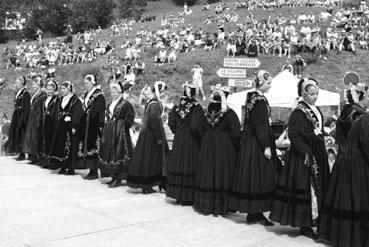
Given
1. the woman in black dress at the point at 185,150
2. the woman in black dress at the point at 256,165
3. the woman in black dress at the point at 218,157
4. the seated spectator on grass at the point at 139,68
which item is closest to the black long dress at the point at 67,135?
the woman in black dress at the point at 185,150

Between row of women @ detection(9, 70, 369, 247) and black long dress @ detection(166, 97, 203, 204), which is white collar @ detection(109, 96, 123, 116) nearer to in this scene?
row of women @ detection(9, 70, 369, 247)

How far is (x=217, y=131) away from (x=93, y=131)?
10.5 feet

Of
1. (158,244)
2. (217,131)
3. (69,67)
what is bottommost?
(158,244)

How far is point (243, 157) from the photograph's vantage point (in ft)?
21.6

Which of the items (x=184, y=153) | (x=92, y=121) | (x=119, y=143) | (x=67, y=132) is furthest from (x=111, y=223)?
(x=67, y=132)

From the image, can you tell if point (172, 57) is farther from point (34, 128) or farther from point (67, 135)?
point (67, 135)

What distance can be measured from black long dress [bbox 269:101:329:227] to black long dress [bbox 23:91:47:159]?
6270mm

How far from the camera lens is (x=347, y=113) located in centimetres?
581

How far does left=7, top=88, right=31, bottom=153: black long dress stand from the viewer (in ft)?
37.7

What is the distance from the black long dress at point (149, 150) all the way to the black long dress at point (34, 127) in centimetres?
342

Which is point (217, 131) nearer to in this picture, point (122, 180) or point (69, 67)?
point (122, 180)

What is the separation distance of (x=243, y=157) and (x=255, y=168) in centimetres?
22

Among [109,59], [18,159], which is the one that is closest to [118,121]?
[18,159]

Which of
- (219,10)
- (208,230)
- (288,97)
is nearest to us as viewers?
(208,230)
